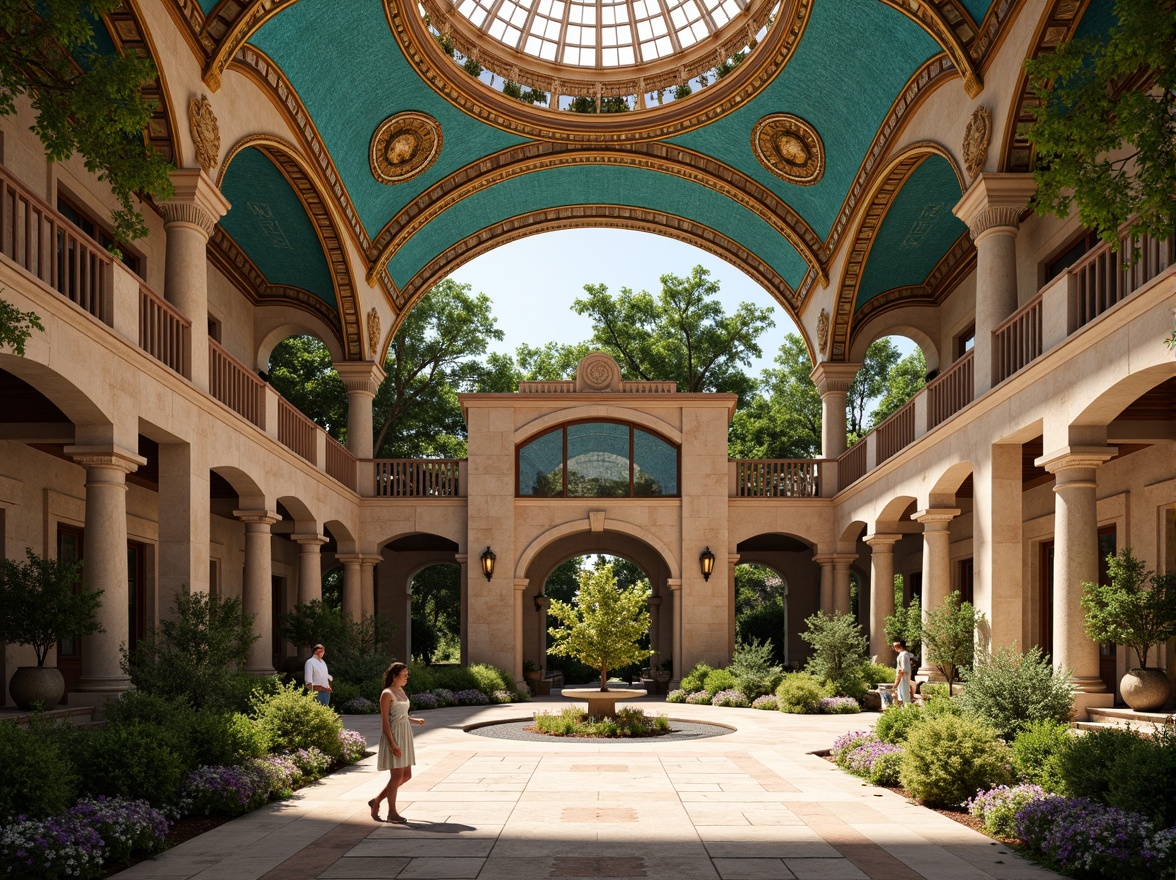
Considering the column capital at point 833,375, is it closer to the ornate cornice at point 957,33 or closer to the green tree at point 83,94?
the ornate cornice at point 957,33

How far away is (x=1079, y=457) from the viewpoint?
13.3 metres

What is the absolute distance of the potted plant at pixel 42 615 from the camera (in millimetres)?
12570

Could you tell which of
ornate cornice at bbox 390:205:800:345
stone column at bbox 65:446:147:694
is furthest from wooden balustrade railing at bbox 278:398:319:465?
stone column at bbox 65:446:147:694

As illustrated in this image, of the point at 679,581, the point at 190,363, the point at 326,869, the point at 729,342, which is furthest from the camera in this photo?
the point at 729,342

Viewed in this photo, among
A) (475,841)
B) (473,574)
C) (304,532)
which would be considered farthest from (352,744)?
(473,574)

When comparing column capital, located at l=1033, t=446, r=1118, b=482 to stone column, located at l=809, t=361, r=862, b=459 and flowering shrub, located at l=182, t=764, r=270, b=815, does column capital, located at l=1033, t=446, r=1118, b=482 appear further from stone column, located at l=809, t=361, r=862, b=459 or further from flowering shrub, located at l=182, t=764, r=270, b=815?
stone column, located at l=809, t=361, r=862, b=459

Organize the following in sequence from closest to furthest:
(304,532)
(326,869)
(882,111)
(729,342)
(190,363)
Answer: (326,869), (190,363), (882,111), (304,532), (729,342)

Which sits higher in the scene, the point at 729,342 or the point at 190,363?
the point at 729,342

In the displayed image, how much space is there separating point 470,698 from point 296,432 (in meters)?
6.58

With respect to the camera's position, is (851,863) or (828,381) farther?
(828,381)

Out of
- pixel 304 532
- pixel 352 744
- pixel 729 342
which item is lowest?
pixel 352 744

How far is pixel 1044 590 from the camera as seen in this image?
2169 centimetres

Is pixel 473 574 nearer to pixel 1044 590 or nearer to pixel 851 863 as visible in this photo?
pixel 1044 590

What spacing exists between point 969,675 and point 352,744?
25.2 ft
